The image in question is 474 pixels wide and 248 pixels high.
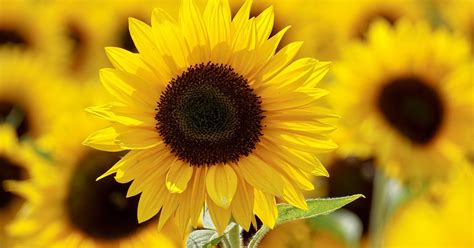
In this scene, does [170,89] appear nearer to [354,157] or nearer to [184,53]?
[184,53]

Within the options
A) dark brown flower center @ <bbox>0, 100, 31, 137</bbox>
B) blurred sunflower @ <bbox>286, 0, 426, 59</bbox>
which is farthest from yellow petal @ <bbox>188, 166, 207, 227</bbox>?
dark brown flower center @ <bbox>0, 100, 31, 137</bbox>

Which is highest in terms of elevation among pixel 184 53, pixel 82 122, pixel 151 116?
pixel 184 53

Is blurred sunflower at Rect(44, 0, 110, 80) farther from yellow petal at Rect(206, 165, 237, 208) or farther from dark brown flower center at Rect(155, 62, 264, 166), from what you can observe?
yellow petal at Rect(206, 165, 237, 208)

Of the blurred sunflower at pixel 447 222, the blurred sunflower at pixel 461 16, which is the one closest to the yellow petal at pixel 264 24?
the blurred sunflower at pixel 447 222

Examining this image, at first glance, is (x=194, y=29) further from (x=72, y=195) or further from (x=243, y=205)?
(x=72, y=195)

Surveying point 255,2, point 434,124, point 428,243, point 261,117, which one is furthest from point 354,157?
point 261,117

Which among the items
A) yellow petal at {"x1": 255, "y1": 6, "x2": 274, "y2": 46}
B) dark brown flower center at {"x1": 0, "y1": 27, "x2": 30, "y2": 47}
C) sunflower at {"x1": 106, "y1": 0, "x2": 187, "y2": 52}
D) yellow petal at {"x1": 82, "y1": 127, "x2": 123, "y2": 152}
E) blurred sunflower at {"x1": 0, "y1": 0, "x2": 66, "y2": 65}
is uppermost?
yellow petal at {"x1": 255, "y1": 6, "x2": 274, "y2": 46}

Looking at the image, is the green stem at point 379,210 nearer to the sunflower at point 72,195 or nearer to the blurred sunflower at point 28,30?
the sunflower at point 72,195
